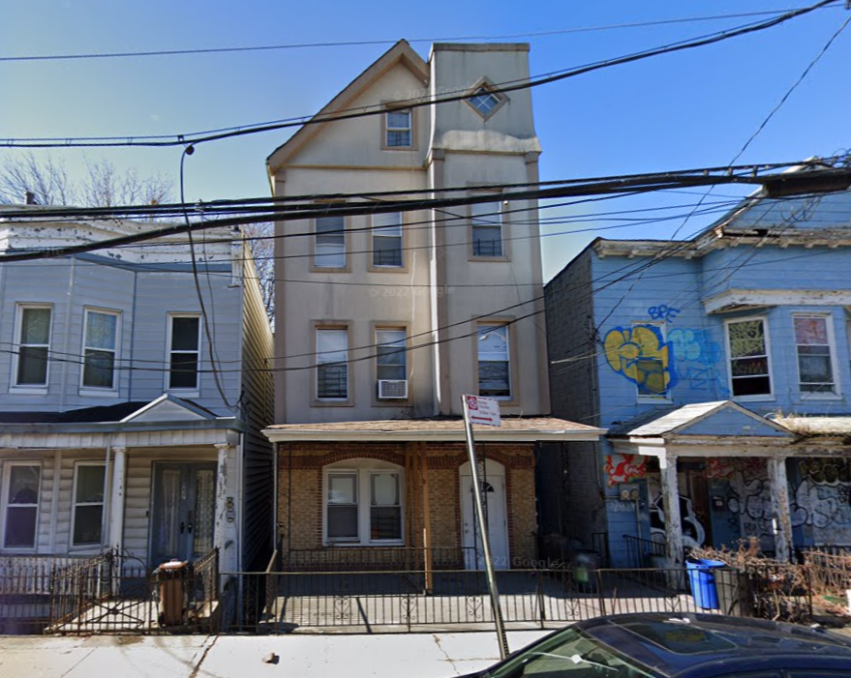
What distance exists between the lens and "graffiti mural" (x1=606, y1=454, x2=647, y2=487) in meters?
14.4

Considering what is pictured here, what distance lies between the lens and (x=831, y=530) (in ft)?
47.1

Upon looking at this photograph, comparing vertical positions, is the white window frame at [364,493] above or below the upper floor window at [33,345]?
below

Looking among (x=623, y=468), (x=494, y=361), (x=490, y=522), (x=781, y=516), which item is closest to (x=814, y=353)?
(x=781, y=516)

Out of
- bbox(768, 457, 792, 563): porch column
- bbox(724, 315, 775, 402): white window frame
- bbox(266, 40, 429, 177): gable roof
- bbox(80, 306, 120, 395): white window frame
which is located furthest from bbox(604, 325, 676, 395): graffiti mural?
bbox(80, 306, 120, 395): white window frame

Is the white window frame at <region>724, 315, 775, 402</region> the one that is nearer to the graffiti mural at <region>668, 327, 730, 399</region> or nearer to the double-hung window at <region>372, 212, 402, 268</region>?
the graffiti mural at <region>668, 327, 730, 399</region>

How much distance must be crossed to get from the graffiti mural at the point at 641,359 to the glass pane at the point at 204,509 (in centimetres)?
988

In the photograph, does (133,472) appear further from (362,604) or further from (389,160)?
(389,160)

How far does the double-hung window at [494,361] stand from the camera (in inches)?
597

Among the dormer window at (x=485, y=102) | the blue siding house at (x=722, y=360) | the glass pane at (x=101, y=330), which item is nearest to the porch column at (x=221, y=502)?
the glass pane at (x=101, y=330)

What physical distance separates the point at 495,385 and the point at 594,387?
2429 millimetres

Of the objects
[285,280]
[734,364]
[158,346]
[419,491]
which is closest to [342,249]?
[285,280]

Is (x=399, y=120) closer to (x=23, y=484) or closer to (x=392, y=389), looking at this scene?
(x=392, y=389)

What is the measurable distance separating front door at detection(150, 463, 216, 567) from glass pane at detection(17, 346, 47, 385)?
319 centimetres

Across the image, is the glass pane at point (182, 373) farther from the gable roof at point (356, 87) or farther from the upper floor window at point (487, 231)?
the upper floor window at point (487, 231)
